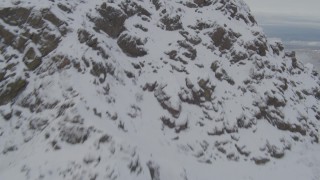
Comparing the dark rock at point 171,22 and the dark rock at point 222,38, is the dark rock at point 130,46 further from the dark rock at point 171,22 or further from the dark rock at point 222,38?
the dark rock at point 222,38

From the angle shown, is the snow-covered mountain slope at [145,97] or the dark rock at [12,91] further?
the dark rock at [12,91]

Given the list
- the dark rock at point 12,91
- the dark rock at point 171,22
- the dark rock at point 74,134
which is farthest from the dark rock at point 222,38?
the dark rock at point 12,91

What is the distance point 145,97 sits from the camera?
2975 cm

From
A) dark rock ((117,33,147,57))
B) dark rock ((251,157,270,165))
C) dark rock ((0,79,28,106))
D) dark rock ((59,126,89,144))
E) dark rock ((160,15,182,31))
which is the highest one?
dark rock ((160,15,182,31))

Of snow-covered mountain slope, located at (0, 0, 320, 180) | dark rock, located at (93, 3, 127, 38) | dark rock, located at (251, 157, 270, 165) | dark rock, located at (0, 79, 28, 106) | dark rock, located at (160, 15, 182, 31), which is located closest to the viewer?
snow-covered mountain slope, located at (0, 0, 320, 180)

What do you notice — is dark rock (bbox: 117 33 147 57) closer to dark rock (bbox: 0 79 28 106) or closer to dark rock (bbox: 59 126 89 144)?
dark rock (bbox: 0 79 28 106)

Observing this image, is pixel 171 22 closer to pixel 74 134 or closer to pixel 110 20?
pixel 110 20

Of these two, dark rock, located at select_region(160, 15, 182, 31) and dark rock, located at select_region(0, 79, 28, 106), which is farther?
dark rock, located at select_region(160, 15, 182, 31)

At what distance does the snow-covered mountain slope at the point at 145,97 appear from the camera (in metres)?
22.6

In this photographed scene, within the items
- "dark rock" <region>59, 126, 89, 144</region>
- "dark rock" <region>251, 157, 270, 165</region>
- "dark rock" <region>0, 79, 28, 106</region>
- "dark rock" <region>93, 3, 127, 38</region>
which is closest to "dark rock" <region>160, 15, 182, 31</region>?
"dark rock" <region>93, 3, 127, 38</region>

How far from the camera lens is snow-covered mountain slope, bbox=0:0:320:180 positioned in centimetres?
2259

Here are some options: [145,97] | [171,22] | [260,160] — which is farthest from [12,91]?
[260,160]

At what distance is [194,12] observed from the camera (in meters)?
38.2

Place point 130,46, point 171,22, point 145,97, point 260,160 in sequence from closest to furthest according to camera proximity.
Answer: point 260,160, point 145,97, point 130,46, point 171,22
